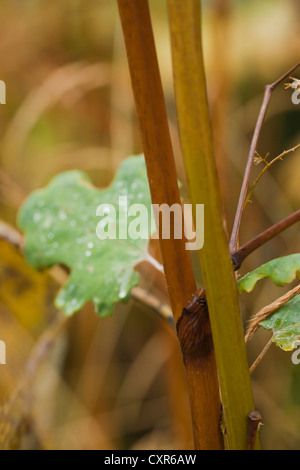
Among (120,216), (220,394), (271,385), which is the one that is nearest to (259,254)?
(271,385)

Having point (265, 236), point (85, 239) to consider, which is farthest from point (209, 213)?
point (85, 239)

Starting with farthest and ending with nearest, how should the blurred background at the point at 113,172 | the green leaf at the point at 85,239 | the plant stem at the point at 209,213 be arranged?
the blurred background at the point at 113,172 → the green leaf at the point at 85,239 → the plant stem at the point at 209,213

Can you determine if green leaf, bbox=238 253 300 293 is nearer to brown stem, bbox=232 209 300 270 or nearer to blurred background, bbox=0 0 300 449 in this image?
brown stem, bbox=232 209 300 270

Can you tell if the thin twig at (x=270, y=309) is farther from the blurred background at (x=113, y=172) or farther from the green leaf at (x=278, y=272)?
the blurred background at (x=113, y=172)

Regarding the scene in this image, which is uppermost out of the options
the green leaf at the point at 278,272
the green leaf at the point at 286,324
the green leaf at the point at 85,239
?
the green leaf at the point at 85,239

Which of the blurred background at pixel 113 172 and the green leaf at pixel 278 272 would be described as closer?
the green leaf at pixel 278 272

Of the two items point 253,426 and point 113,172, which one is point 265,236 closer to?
point 253,426

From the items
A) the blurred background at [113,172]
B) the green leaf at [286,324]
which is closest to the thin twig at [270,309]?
the green leaf at [286,324]
